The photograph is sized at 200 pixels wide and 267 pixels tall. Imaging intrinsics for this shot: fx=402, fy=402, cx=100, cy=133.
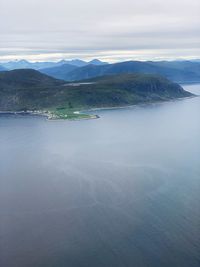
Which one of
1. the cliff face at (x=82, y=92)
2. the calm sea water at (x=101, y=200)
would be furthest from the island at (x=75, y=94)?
the calm sea water at (x=101, y=200)

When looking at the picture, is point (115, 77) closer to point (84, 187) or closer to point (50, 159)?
point (50, 159)

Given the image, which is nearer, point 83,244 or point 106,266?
point 106,266

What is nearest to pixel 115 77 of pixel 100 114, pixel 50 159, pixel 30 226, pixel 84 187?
pixel 100 114

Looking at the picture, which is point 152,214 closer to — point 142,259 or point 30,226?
point 142,259

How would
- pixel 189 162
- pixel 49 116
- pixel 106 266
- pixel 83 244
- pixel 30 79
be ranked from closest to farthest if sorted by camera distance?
pixel 106 266 → pixel 83 244 → pixel 189 162 → pixel 49 116 → pixel 30 79

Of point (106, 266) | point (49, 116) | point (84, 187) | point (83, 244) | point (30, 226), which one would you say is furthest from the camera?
point (49, 116)

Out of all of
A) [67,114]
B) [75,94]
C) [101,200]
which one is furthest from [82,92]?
[101,200]
